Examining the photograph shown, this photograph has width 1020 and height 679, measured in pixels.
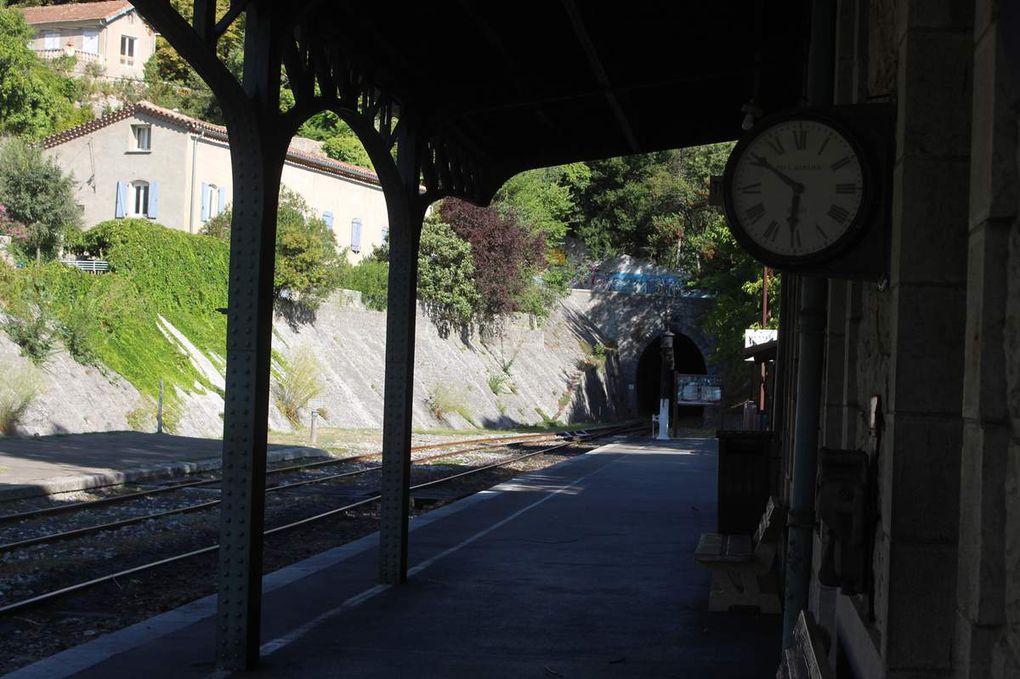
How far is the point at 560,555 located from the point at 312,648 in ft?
15.0


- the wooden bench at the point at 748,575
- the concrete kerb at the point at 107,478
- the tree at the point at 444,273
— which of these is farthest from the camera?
the tree at the point at 444,273

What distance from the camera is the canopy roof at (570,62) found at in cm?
839

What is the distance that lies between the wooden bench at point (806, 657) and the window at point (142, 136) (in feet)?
128

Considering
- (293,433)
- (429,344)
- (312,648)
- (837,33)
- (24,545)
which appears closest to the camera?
(837,33)

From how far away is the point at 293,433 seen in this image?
2922 centimetres

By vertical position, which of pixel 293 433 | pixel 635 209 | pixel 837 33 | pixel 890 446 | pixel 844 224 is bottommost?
pixel 293 433

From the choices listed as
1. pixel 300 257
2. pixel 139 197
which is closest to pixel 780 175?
pixel 300 257

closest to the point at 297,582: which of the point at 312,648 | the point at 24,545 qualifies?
the point at 312,648

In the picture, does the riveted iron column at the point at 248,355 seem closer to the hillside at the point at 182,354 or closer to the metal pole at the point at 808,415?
the metal pole at the point at 808,415

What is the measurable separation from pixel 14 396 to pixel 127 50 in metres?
56.9

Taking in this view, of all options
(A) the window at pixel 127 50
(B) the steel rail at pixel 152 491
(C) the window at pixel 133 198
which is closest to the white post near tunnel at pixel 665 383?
(B) the steel rail at pixel 152 491

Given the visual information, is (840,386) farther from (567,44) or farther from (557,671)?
(567,44)

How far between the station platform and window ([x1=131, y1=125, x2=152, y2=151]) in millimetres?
29959

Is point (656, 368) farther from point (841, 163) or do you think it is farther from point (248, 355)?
point (841, 163)
